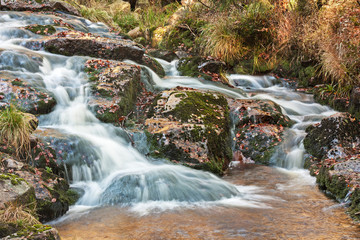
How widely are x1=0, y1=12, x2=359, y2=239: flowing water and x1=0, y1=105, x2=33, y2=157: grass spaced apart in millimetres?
820

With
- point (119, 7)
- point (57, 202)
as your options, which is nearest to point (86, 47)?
point (57, 202)

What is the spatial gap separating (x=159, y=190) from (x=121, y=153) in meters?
1.35

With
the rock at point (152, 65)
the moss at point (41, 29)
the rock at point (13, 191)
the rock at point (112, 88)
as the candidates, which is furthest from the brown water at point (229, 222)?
the moss at point (41, 29)

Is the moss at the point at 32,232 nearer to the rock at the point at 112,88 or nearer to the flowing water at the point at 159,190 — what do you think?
the flowing water at the point at 159,190

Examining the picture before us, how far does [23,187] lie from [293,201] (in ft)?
Result: 11.1

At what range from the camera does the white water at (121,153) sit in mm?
4566

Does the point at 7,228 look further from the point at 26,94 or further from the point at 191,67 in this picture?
the point at 191,67

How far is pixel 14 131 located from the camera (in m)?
4.38

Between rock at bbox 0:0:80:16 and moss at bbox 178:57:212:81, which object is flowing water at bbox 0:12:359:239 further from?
rock at bbox 0:0:80:16

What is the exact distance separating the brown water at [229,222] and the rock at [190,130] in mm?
1561

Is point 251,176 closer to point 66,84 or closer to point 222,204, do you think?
point 222,204

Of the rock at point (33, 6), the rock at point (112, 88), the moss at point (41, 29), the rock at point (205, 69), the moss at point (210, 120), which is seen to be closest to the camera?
the moss at point (210, 120)

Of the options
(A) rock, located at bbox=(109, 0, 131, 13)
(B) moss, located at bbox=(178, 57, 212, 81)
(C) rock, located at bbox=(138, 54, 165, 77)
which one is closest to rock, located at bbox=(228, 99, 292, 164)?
(B) moss, located at bbox=(178, 57, 212, 81)

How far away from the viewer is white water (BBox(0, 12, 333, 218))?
180 inches
